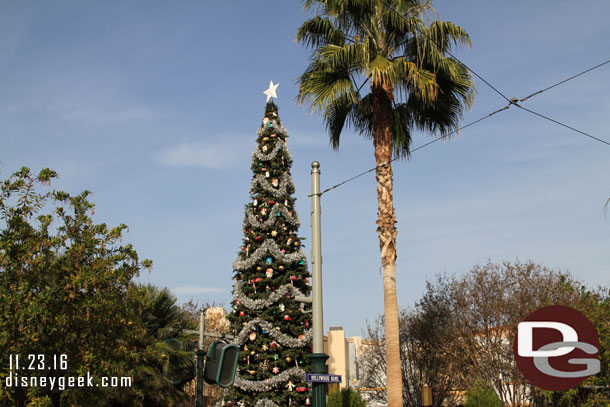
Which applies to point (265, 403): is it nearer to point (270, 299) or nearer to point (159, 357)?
point (270, 299)

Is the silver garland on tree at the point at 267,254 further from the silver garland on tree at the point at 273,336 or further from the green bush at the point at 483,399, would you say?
the green bush at the point at 483,399

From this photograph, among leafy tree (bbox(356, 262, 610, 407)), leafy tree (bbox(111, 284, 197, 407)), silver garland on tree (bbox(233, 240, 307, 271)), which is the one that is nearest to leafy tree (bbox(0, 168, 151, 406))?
leafy tree (bbox(111, 284, 197, 407))

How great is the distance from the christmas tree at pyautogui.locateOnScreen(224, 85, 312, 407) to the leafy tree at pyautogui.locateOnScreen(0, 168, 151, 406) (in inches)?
282

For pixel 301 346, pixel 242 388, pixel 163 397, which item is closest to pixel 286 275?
pixel 301 346

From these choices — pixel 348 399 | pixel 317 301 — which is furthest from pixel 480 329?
pixel 317 301

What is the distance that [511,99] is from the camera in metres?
11.6

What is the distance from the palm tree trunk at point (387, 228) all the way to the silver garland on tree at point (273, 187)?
5.78 m

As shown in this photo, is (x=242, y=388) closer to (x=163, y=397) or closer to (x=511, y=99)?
(x=163, y=397)

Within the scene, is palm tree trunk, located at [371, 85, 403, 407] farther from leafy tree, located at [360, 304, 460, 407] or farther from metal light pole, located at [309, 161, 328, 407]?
leafy tree, located at [360, 304, 460, 407]

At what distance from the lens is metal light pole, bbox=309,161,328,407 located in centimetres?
1023

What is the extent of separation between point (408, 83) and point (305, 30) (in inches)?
139

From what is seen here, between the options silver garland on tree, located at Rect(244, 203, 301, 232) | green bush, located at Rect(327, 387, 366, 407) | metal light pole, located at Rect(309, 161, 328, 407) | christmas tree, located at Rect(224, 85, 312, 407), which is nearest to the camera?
metal light pole, located at Rect(309, 161, 328, 407)
